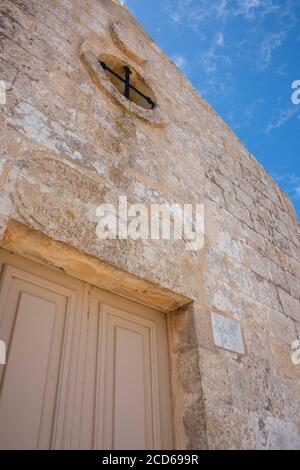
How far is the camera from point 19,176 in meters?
1.46

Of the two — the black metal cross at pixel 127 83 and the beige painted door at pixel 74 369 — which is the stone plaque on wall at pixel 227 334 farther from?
the black metal cross at pixel 127 83

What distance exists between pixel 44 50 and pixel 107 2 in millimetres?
1393

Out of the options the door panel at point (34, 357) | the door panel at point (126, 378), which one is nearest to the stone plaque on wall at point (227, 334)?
the door panel at point (126, 378)

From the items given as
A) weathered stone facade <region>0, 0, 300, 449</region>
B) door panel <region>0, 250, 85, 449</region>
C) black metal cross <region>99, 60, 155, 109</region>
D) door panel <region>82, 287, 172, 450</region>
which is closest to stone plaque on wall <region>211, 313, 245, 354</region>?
weathered stone facade <region>0, 0, 300, 449</region>

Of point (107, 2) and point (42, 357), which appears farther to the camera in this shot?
point (107, 2)

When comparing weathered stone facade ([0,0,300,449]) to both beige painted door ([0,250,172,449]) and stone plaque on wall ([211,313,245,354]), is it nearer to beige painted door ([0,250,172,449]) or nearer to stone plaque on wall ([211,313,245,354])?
stone plaque on wall ([211,313,245,354])

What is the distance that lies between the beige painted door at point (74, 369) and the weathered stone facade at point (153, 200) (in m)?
0.12

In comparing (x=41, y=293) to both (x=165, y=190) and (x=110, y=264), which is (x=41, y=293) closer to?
(x=110, y=264)

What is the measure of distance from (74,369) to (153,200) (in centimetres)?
106

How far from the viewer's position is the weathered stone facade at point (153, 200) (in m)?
1.57

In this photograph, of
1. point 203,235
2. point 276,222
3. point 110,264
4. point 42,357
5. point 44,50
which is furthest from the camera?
point 276,222

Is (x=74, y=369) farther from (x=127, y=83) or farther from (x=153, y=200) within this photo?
(x=127, y=83)

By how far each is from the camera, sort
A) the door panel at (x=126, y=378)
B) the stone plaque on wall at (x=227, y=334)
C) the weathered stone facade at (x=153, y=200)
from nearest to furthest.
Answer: the door panel at (x=126, y=378) → the weathered stone facade at (x=153, y=200) → the stone plaque on wall at (x=227, y=334)
